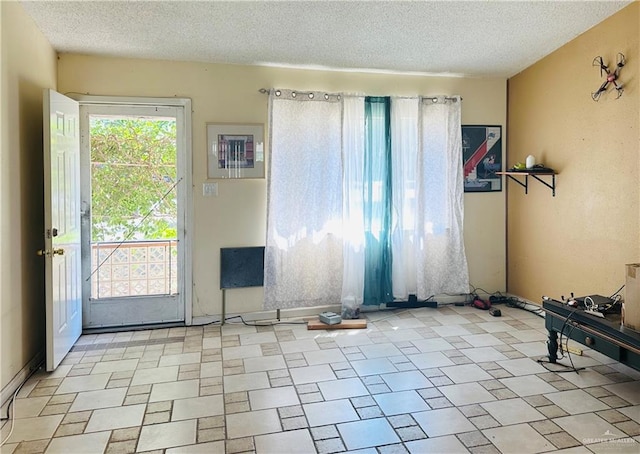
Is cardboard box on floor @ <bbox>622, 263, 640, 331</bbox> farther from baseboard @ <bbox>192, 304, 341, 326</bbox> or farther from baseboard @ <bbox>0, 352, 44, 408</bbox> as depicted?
baseboard @ <bbox>0, 352, 44, 408</bbox>

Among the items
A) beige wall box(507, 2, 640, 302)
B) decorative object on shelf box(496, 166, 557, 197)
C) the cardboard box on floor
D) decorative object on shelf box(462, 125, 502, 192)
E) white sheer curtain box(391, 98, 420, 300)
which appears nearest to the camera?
the cardboard box on floor

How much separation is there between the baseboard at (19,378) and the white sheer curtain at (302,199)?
1.87 m

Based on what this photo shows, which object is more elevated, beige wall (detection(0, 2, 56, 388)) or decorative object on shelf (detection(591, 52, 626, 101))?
decorative object on shelf (detection(591, 52, 626, 101))

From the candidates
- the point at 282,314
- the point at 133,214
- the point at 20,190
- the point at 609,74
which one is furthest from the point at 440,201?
the point at 20,190

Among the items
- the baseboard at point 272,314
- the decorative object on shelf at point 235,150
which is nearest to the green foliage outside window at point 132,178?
the decorative object on shelf at point 235,150

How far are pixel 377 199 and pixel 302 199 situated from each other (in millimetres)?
763

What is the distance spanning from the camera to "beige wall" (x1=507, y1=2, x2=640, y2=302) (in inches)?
129

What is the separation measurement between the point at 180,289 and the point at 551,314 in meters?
3.12

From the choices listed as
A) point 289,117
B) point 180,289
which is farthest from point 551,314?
point 180,289

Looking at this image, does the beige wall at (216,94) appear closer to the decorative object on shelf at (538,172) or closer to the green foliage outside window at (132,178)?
the green foliage outside window at (132,178)

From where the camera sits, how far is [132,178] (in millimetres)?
3961

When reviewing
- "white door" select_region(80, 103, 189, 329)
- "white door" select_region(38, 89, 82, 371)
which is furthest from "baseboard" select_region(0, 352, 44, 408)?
"white door" select_region(80, 103, 189, 329)

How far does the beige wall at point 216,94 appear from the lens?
12.8ft

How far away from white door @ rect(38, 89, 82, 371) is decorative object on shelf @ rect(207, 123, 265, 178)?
3.62 ft
